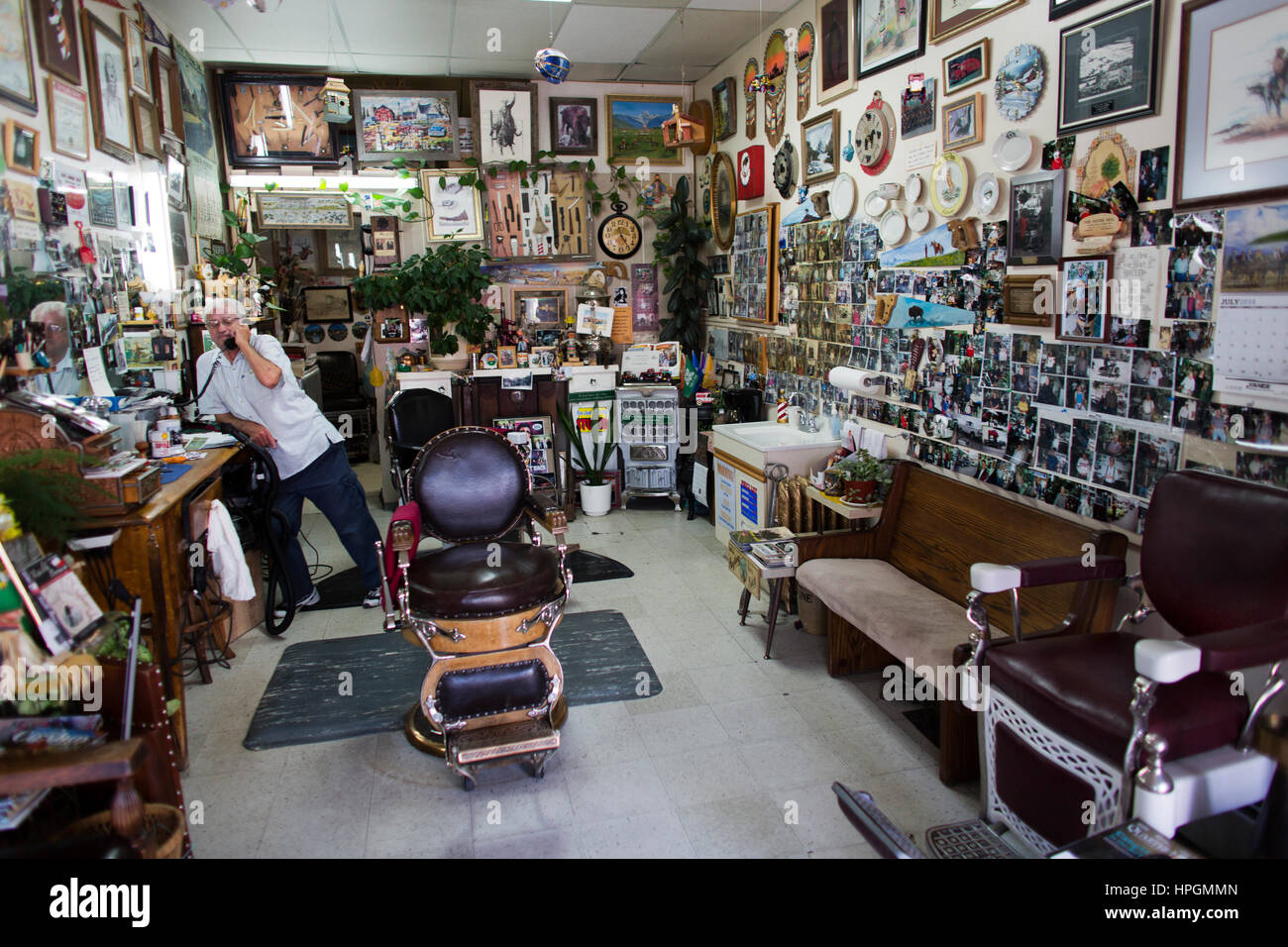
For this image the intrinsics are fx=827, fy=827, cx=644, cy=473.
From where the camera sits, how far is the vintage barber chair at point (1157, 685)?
2.02 metres

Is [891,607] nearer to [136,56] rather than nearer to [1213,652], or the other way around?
[1213,652]

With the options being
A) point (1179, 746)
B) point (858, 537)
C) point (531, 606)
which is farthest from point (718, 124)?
point (1179, 746)

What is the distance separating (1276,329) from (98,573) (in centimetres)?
395

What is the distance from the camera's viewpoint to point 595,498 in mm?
6570

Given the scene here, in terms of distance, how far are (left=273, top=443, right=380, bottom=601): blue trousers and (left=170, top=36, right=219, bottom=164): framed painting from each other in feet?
8.90

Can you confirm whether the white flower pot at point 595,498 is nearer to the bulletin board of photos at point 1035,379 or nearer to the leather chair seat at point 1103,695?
the bulletin board of photos at point 1035,379

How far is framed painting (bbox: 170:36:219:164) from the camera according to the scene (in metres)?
5.62

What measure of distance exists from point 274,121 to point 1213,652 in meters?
7.24

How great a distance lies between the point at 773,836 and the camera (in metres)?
2.71

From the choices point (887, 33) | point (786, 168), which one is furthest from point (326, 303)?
point (887, 33)

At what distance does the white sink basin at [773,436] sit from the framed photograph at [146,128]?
3.75m

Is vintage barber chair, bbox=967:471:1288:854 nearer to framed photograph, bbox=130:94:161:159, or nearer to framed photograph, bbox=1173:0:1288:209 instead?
framed photograph, bbox=1173:0:1288:209

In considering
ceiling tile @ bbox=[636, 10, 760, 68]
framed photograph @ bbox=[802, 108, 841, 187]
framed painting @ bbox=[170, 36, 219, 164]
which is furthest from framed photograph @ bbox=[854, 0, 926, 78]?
framed painting @ bbox=[170, 36, 219, 164]

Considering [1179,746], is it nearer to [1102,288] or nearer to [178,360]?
[1102,288]
